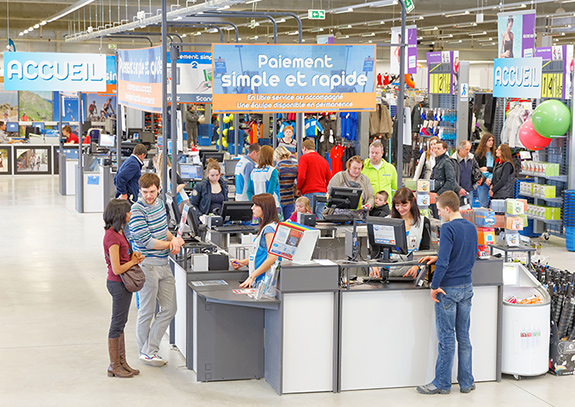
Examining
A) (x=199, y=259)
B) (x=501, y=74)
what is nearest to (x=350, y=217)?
(x=199, y=259)

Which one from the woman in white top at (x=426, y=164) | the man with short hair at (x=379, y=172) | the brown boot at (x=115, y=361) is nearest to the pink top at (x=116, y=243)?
the brown boot at (x=115, y=361)

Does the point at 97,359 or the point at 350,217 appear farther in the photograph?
the point at 350,217

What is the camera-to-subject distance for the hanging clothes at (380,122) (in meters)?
16.7

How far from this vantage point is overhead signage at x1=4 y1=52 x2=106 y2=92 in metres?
12.6

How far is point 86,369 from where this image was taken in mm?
6293

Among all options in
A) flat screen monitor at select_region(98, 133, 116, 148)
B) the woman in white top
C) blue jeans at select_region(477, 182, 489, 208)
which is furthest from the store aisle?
flat screen monitor at select_region(98, 133, 116, 148)

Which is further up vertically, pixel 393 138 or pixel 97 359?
pixel 393 138

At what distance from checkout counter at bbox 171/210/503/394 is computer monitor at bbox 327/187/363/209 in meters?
2.55

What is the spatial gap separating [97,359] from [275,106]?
9.20 feet

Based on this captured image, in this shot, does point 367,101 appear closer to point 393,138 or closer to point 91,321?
point 91,321

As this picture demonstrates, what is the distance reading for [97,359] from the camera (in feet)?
21.5

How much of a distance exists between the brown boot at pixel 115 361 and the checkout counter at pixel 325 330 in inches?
20.3

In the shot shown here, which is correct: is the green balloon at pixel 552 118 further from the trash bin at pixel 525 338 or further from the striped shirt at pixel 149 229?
the striped shirt at pixel 149 229

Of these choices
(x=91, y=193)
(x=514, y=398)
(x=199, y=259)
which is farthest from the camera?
(x=91, y=193)
